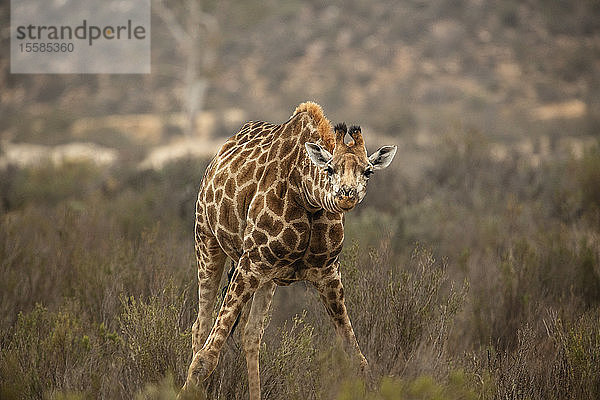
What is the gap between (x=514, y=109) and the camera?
26594 millimetres

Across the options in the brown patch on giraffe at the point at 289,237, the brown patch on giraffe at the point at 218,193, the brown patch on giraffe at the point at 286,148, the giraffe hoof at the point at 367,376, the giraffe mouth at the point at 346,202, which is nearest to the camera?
the giraffe mouth at the point at 346,202

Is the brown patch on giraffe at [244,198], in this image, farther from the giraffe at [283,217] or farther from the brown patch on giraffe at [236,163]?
the brown patch on giraffe at [236,163]

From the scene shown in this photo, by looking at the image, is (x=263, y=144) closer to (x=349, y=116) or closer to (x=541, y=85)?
(x=349, y=116)

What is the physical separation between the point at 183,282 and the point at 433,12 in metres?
30.8

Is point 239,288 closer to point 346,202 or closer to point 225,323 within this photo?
point 225,323

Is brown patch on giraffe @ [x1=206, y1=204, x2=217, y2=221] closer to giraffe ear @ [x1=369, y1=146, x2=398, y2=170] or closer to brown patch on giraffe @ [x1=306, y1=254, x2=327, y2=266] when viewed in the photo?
brown patch on giraffe @ [x1=306, y1=254, x2=327, y2=266]

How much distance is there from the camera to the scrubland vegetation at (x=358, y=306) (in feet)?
12.8

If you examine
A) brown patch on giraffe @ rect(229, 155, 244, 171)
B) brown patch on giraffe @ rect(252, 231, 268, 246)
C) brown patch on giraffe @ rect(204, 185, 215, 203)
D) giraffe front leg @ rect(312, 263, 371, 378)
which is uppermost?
brown patch on giraffe @ rect(229, 155, 244, 171)

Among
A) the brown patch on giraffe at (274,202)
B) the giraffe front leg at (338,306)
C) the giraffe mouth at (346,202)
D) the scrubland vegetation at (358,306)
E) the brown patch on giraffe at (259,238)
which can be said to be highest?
the giraffe mouth at (346,202)

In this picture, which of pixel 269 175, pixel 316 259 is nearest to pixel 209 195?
pixel 269 175

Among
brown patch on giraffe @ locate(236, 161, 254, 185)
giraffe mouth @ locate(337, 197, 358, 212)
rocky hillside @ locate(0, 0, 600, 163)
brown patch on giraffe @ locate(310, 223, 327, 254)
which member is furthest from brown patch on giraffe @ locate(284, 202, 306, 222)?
rocky hillside @ locate(0, 0, 600, 163)

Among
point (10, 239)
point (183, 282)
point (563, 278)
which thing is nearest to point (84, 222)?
point (10, 239)

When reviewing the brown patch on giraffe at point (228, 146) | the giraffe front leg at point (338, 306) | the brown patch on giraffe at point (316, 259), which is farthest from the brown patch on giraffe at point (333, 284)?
the brown patch on giraffe at point (228, 146)

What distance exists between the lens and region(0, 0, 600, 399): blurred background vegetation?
404cm
